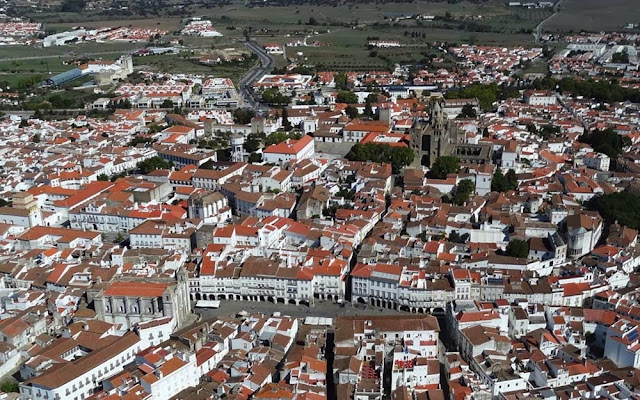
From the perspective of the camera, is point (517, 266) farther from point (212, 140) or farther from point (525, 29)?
point (525, 29)

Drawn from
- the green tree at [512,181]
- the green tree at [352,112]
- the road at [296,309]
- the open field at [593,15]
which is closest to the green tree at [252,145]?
the green tree at [352,112]

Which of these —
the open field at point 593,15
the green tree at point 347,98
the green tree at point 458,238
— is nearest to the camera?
the green tree at point 458,238

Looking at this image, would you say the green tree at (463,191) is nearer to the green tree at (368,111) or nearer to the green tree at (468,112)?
the green tree at (468,112)

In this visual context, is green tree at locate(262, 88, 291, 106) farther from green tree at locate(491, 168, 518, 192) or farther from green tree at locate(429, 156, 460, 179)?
green tree at locate(491, 168, 518, 192)

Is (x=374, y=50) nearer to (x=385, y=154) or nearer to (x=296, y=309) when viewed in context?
(x=385, y=154)

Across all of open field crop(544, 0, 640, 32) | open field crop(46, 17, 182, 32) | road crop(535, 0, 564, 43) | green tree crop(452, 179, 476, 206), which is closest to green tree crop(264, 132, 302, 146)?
green tree crop(452, 179, 476, 206)

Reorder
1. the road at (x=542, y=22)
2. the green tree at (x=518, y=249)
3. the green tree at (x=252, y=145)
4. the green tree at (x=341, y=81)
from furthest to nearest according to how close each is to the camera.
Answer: the road at (x=542, y=22) < the green tree at (x=341, y=81) < the green tree at (x=252, y=145) < the green tree at (x=518, y=249)
